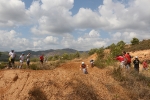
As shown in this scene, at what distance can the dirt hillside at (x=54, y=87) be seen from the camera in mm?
10039

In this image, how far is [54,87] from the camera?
1073cm

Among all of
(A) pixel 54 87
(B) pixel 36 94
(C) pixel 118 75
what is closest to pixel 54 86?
(A) pixel 54 87

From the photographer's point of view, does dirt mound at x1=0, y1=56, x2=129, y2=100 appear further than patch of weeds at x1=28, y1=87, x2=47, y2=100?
Yes

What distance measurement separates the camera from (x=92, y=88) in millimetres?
11820

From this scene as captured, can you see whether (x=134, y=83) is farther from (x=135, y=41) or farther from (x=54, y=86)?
(x=135, y=41)

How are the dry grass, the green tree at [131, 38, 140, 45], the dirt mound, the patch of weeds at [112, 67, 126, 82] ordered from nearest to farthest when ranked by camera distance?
the dirt mound
the dry grass
the patch of weeds at [112, 67, 126, 82]
the green tree at [131, 38, 140, 45]

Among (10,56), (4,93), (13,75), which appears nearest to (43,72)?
(13,75)

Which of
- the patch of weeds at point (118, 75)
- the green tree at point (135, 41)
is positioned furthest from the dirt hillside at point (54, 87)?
the green tree at point (135, 41)

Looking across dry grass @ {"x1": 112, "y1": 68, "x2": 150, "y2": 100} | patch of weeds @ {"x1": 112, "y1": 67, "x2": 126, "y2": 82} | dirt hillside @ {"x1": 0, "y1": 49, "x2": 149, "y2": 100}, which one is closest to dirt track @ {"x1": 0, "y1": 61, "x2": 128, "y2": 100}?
dirt hillside @ {"x1": 0, "y1": 49, "x2": 149, "y2": 100}

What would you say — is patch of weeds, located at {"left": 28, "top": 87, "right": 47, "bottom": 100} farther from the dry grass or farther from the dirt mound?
the dry grass

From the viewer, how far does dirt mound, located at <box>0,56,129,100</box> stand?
32.9 ft

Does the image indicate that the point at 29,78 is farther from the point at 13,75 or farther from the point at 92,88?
the point at 92,88

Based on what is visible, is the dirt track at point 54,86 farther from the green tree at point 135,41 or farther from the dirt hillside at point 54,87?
the green tree at point 135,41

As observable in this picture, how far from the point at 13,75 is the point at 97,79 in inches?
181
